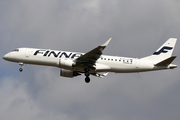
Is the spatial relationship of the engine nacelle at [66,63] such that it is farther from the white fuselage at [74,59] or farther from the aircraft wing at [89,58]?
the aircraft wing at [89,58]

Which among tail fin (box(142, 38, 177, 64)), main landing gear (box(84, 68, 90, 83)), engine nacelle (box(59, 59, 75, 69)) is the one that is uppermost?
tail fin (box(142, 38, 177, 64))

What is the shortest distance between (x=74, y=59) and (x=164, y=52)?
14633 mm

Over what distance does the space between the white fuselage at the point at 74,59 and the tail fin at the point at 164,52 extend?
5.87 feet

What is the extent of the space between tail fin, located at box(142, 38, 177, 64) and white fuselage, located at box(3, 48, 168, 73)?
1.79 m

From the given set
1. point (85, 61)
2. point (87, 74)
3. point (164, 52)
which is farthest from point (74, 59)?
point (164, 52)

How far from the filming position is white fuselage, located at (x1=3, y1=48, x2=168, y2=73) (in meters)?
46.4

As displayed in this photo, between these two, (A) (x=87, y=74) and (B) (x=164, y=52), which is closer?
(A) (x=87, y=74)

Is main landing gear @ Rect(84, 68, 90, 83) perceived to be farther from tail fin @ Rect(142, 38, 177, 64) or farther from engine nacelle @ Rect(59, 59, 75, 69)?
tail fin @ Rect(142, 38, 177, 64)

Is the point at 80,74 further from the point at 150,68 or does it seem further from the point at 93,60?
the point at 150,68

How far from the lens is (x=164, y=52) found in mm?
50938

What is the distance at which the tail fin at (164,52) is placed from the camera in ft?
164

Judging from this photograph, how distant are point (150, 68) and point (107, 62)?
648cm

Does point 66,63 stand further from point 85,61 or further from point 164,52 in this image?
point 164,52

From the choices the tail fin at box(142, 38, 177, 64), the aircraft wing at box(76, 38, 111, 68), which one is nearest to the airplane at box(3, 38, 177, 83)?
the aircraft wing at box(76, 38, 111, 68)
